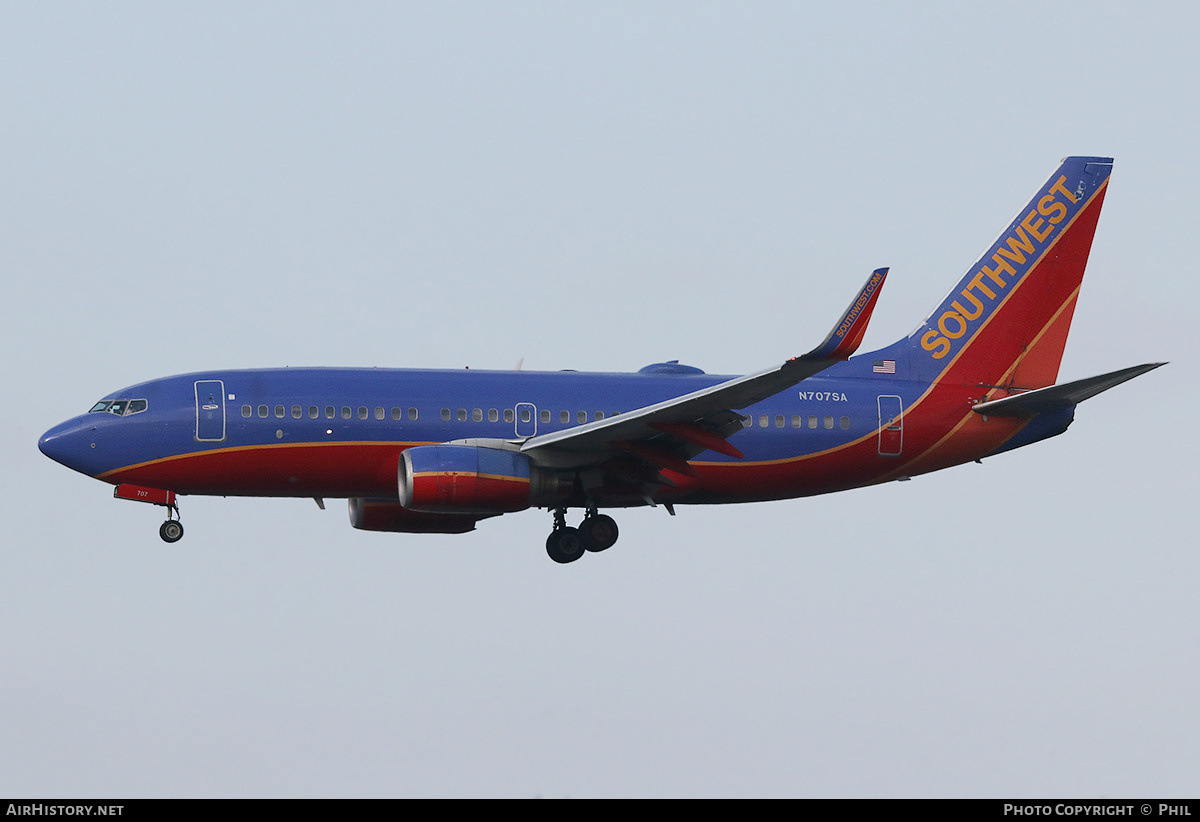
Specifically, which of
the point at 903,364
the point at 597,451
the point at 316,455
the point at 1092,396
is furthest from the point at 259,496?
the point at 1092,396

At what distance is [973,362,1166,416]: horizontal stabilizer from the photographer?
40.2 meters

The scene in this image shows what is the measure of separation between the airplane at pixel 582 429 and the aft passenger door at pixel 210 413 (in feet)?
0.16

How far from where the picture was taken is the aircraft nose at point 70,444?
39.3m

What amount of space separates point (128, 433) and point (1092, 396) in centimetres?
2210

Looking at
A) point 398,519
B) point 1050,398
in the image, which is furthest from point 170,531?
point 1050,398

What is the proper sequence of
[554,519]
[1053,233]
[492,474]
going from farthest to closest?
1. [1053,233]
2. [554,519]
3. [492,474]

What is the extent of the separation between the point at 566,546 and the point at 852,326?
10.4 meters

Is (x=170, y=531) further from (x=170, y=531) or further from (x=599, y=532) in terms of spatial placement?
(x=599, y=532)

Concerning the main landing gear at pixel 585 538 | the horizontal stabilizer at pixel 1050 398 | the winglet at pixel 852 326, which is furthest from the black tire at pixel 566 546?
the horizontal stabilizer at pixel 1050 398

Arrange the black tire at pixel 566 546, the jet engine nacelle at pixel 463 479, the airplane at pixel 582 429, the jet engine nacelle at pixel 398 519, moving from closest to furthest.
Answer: the jet engine nacelle at pixel 463 479
the airplane at pixel 582 429
the black tire at pixel 566 546
the jet engine nacelle at pixel 398 519

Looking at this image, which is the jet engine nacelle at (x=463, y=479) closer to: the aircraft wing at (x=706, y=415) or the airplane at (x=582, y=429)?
the airplane at (x=582, y=429)

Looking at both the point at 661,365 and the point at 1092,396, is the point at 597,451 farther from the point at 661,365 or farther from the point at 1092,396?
the point at 1092,396

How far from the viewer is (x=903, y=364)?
43.8 metres

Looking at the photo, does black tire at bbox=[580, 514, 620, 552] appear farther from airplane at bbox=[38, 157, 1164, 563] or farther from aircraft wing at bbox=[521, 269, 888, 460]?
aircraft wing at bbox=[521, 269, 888, 460]
